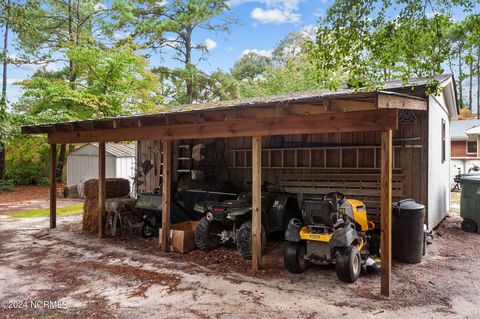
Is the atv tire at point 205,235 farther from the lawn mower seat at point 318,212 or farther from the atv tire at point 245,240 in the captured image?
the lawn mower seat at point 318,212

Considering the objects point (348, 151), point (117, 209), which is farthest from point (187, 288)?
point (348, 151)

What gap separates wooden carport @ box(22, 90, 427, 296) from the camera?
12.8 feet

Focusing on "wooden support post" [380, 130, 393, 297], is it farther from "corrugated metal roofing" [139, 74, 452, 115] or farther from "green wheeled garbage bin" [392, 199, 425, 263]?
"green wheeled garbage bin" [392, 199, 425, 263]

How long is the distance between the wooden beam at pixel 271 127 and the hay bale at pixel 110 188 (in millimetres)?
1136

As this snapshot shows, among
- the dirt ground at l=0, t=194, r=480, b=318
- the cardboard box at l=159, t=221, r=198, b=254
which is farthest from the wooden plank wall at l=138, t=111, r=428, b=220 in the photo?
the cardboard box at l=159, t=221, r=198, b=254

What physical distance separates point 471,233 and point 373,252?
327cm

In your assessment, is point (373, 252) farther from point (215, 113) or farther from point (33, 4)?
point (33, 4)

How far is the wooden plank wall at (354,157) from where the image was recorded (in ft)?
20.8

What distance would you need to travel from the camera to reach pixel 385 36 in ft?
12.6

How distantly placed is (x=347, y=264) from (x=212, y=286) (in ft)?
5.62

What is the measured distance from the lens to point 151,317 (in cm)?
345

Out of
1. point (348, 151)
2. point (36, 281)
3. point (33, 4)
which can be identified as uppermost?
point (33, 4)

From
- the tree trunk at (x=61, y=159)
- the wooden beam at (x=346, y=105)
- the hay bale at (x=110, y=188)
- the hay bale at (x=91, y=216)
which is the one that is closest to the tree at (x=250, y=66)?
the tree trunk at (x=61, y=159)

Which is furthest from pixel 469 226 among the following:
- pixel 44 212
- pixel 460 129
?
pixel 460 129
